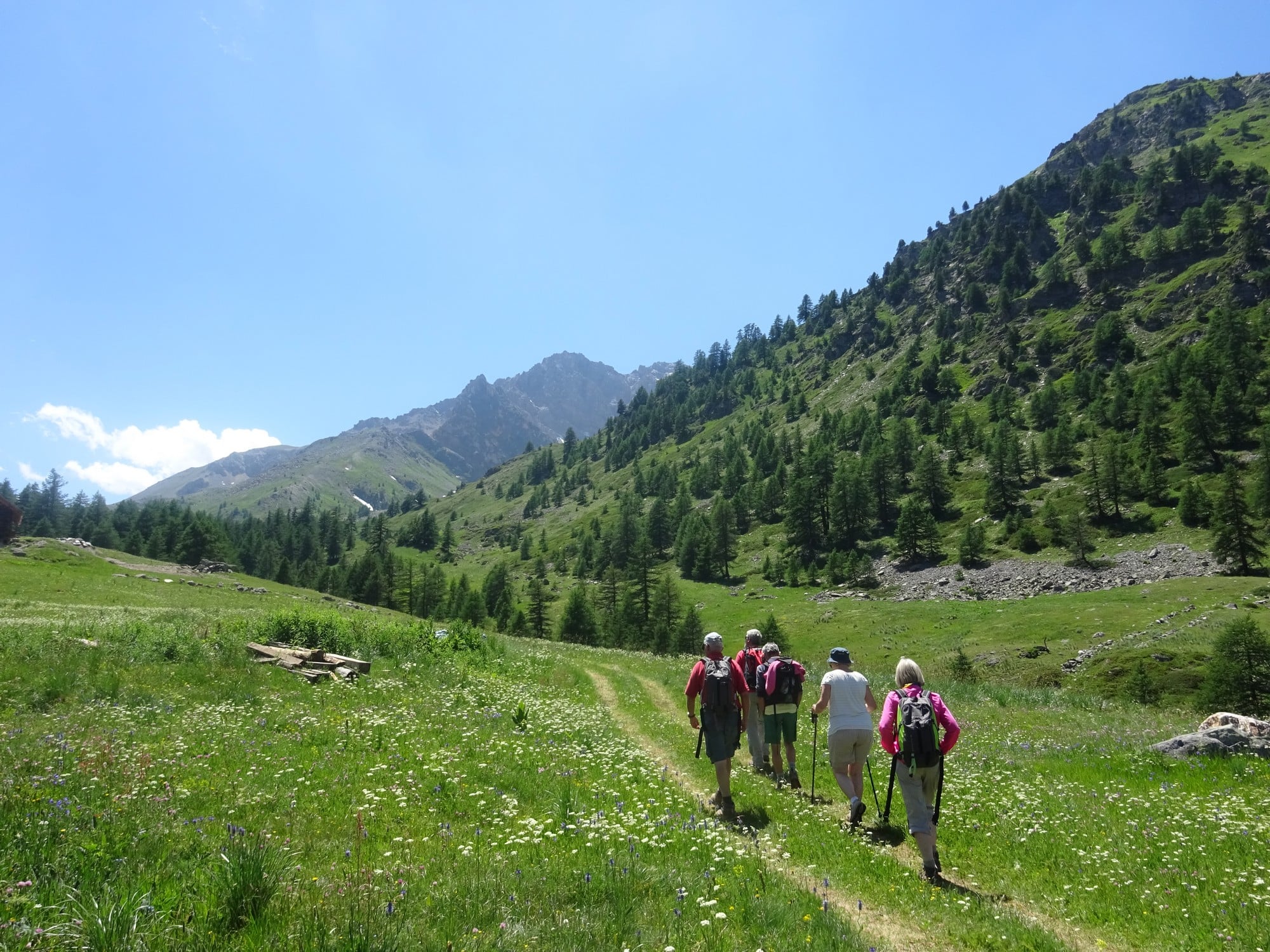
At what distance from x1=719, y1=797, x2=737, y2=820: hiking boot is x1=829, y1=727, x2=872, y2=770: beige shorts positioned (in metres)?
2.07

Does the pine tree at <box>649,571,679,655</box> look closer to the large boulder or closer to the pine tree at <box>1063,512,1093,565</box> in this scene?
the large boulder

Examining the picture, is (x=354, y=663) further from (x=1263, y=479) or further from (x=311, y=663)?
(x=1263, y=479)

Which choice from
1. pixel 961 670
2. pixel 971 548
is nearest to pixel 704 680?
pixel 961 670

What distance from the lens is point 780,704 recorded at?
13680 mm

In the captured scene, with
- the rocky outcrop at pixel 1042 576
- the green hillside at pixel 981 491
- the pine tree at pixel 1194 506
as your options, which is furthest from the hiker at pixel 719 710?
the pine tree at pixel 1194 506

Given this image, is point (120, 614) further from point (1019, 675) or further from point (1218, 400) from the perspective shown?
point (1218, 400)

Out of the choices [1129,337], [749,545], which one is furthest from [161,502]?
[1129,337]

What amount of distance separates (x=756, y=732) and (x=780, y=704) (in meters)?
1.17

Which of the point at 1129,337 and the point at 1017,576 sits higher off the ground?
the point at 1129,337

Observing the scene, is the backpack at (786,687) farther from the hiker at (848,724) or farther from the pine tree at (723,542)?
the pine tree at (723,542)

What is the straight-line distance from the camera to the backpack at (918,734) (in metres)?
9.00

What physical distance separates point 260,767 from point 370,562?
10593cm

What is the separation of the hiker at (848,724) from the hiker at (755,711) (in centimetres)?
255

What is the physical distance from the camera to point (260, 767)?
1040 cm
